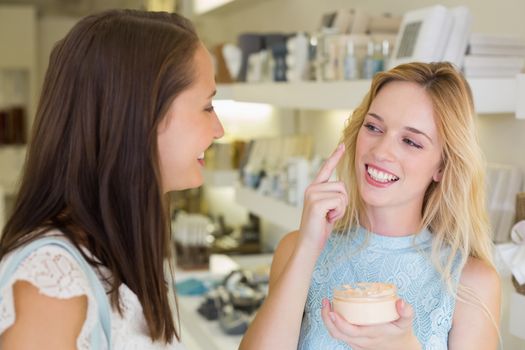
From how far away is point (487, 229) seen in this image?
5.66 feet

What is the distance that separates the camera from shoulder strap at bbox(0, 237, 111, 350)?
102cm

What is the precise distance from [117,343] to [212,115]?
38 cm

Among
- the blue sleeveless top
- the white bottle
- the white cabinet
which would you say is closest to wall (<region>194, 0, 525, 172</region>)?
the white cabinet

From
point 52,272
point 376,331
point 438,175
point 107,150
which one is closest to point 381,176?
point 438,175

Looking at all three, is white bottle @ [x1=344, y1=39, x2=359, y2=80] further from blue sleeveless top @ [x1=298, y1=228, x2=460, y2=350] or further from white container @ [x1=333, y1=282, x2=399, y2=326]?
white container @ [x1=333, y1=282, x2=399, y2=326]

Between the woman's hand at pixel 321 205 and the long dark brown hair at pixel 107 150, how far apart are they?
1.47 ft

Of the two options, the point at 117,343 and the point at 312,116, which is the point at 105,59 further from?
the point at 312,116

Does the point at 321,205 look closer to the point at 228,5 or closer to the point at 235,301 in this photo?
the point at 235,301

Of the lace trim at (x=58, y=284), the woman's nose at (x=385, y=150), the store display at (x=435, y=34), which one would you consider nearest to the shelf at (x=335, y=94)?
the store display at (x=435, y=34)

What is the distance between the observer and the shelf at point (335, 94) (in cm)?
198

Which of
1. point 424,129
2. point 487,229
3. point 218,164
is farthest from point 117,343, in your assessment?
point 218,164

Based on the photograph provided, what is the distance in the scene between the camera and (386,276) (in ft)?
5.60

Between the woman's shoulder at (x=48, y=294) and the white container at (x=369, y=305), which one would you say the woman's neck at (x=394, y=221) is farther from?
the woman's shoulder at (x=48, y=294)

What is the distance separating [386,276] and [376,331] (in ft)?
1.31
